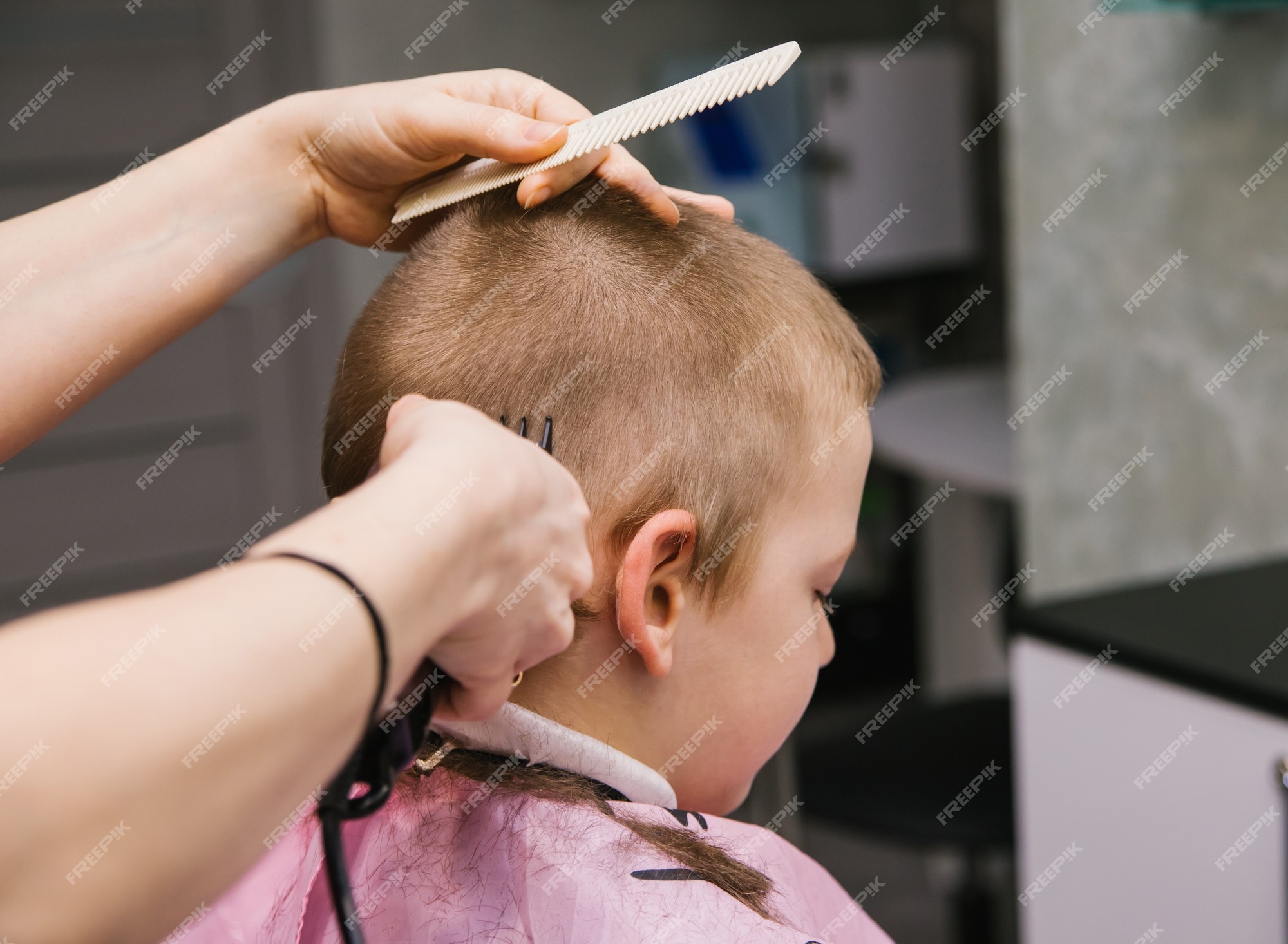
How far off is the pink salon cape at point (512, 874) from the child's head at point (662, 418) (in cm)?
4

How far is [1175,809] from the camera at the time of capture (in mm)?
1342

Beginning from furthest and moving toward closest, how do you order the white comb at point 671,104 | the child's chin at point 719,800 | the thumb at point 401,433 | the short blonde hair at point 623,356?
the child's chin at point 719,800, the short blonde hair at point 623,356, the white comb at point 671,104, the thumb at point 401,433

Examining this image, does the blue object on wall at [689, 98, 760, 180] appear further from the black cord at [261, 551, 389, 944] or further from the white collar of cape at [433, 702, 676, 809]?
the black cord at [261, 551, 389, 944]

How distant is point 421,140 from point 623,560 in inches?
14.4

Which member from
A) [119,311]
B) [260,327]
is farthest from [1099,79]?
[260,327]

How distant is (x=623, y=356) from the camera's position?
83 cm

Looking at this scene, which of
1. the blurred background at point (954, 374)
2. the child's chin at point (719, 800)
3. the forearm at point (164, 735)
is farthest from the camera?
the blurred background at point (954, 374)

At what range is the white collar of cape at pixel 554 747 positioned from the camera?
856mm

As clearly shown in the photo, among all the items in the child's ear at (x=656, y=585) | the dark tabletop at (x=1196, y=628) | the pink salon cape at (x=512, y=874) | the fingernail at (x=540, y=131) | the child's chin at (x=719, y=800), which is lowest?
the dark tabletop at (x=1196, y=628)

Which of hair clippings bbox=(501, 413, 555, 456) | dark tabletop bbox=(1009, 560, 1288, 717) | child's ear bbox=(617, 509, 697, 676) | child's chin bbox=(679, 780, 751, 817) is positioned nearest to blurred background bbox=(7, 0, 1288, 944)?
dark tabletop bbox=(1009, 560, 1288, 717)

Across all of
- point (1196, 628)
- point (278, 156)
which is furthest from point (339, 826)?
point (1196, 628)

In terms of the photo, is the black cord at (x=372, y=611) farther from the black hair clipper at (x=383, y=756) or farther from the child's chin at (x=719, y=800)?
the child's chin at (x=719, y=800)

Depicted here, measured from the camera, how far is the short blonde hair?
0.83m

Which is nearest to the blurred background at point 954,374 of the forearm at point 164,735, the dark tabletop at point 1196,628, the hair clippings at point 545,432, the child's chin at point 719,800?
the dark tabletop at point 1196,628
